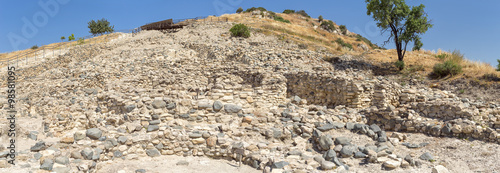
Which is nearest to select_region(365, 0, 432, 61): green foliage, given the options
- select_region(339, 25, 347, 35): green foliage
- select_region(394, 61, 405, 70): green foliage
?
select_region(394, 61, 405, 70): green foliage

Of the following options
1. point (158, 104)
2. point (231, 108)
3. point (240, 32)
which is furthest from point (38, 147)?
point (240, 32)

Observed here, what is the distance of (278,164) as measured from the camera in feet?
18.9

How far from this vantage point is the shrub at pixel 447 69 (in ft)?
45.9

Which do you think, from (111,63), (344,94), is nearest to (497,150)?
(344,94)

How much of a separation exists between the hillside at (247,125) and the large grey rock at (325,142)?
2 cm

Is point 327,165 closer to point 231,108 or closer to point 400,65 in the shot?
point 231,108

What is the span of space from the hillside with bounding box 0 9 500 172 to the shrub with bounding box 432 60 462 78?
517 mm

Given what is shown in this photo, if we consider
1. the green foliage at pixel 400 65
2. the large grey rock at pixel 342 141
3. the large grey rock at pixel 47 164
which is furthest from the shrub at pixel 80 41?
the large grey rock at pixel 342 141

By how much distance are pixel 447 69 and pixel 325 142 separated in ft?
36.6

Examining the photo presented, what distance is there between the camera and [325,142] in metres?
6.77

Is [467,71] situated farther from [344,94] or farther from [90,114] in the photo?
[90,114]

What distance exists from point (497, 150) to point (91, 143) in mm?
9367

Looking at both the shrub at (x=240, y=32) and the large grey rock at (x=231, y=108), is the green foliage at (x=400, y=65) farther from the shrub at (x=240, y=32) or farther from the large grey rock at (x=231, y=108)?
the large grey rock at (x=231, y=108)

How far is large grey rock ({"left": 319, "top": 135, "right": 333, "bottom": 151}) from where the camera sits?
264 inches
